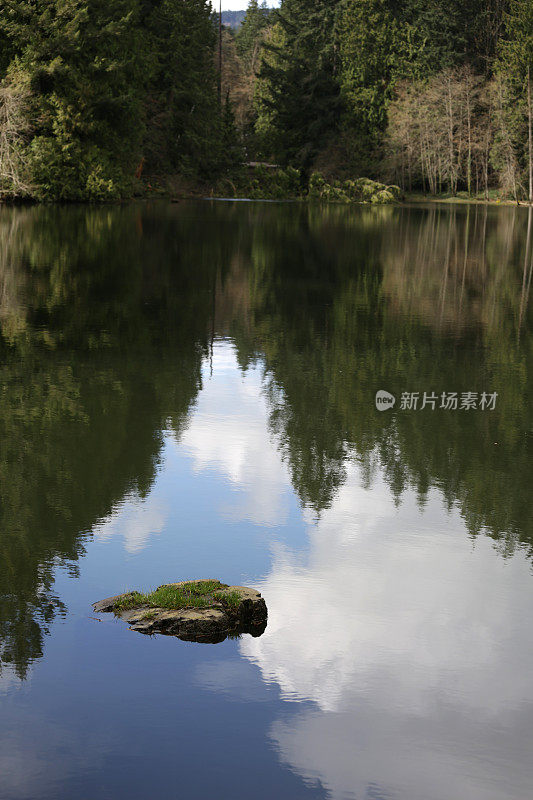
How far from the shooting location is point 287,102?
8894 centimetres

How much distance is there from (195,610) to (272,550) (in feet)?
4.24

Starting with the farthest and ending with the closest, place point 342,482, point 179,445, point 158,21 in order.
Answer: point 158,21, point 179,445, point 342,482

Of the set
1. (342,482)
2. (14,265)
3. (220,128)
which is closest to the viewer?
(342,482)

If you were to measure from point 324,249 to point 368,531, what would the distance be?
2523 cm

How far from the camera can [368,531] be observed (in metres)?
7.66

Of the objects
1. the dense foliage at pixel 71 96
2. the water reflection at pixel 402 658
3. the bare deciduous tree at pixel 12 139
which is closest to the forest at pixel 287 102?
the dense foliage at pixel 71 96

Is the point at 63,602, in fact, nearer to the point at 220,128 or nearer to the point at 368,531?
the point at 368,531

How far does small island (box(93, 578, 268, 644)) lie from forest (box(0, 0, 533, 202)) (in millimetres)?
47370

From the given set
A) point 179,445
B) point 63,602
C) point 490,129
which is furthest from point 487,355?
point 490,129

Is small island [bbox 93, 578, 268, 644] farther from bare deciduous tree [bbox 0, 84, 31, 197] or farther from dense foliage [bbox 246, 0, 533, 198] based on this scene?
dense foliage [bbox 246, 0, 533, 198]

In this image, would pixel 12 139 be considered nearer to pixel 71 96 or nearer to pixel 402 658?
pixel 71 96

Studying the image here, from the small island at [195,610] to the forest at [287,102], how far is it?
155ft

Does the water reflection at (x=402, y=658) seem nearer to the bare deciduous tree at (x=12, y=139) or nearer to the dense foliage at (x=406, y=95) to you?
the bare deciduous tree at (x=12, y=139)

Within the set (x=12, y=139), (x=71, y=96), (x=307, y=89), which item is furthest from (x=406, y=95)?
(x=12, y=139)
